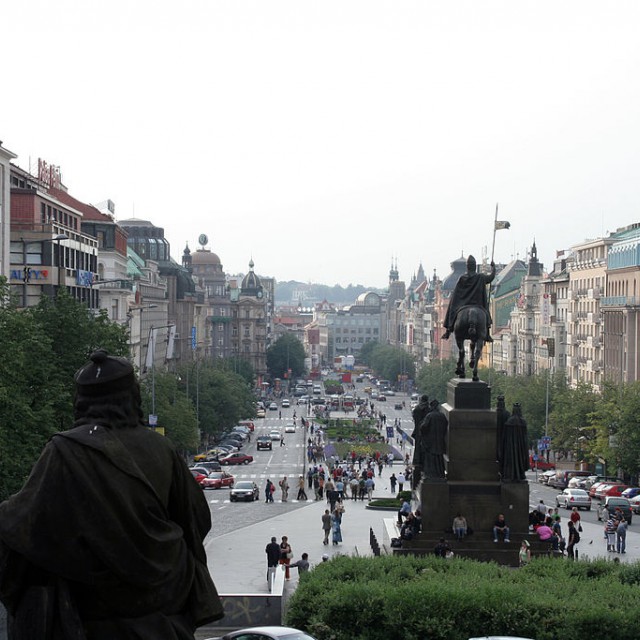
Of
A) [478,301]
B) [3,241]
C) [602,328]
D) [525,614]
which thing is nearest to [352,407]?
[602,328]

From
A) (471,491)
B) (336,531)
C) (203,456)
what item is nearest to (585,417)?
(203,456)

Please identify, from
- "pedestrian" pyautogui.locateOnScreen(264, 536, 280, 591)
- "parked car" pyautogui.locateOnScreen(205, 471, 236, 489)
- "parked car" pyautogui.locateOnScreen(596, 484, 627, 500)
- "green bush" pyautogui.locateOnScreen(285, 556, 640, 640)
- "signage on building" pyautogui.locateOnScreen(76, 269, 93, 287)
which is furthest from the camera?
"signage on building" pyautogui.locateOnScreen(76, 269, 93, 287)

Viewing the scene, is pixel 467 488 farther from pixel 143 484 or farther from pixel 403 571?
pixel 143 484

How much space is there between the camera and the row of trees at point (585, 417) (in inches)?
3115

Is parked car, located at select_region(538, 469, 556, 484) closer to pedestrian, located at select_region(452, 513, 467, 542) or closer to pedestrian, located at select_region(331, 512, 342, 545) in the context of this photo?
pedestrian, located at select_region(331, 512, 342, 545)

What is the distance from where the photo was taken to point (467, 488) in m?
35.7

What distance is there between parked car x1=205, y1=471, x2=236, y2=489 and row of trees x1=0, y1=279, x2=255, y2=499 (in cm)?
550

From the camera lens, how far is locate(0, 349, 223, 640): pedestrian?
7.14m

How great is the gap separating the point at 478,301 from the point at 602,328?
8751 centimetres

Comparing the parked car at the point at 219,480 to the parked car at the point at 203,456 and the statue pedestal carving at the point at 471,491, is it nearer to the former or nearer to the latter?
the parked car at the point at 203,456

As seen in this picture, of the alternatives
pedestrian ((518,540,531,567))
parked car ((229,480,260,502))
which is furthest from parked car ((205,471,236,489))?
pedestrian ((518,540,531,567))

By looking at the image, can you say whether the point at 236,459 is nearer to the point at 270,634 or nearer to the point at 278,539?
the point at 278,539

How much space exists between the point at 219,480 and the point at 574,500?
1984cm

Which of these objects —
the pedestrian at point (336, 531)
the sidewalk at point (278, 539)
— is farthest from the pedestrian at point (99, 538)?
the pedestrian at point (336, 531)
